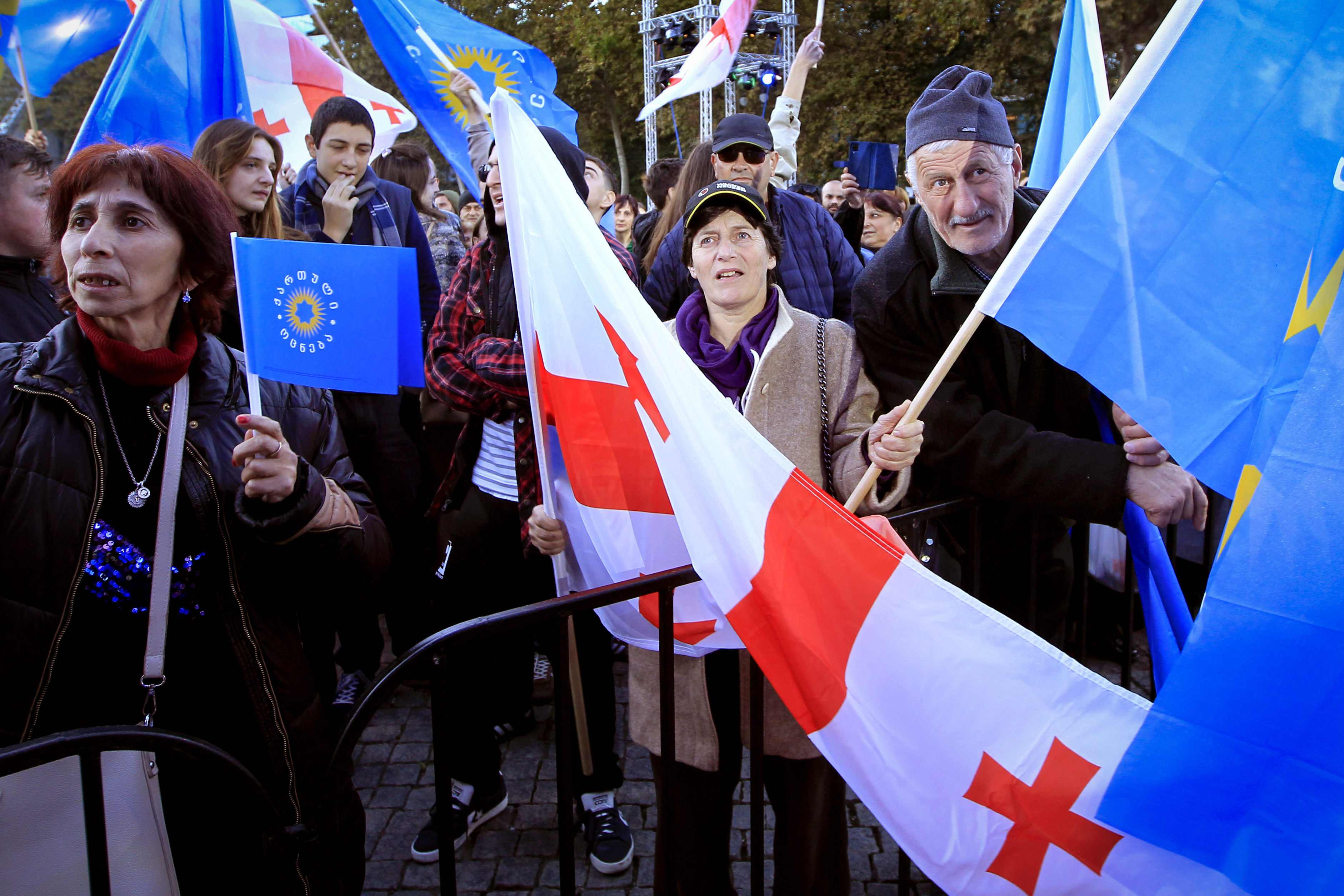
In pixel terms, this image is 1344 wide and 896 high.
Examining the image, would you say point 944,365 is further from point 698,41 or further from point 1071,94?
point 698,41

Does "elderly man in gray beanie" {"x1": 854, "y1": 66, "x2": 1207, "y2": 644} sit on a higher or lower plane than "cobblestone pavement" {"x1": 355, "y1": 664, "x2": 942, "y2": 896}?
higher

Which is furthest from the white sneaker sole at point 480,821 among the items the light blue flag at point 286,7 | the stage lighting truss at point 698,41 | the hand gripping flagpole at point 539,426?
the stage lighting truss at point 698,41

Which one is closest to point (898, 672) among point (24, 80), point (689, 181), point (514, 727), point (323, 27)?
point (514, 727)

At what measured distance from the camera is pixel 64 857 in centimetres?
151

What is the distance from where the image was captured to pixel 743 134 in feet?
12.7

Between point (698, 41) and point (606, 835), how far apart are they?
1959cm

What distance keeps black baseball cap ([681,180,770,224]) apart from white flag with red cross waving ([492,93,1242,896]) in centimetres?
71

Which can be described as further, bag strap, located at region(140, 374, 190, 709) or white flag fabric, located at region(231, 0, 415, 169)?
white flag fabric, located at region(231, 0, 415, 169)

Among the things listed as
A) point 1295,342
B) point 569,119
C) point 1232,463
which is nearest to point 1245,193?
point 1295,342

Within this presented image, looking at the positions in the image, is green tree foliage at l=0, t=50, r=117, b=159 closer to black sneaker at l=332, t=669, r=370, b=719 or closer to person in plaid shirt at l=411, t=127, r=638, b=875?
black sneaker at l=332, t=669, r=370, b=719

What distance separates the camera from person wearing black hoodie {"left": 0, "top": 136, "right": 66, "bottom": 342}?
114 inches

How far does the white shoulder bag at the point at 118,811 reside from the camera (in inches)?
58.1

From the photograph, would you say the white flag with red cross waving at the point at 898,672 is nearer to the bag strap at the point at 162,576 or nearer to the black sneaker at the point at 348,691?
the bag strap at the point at 162,576

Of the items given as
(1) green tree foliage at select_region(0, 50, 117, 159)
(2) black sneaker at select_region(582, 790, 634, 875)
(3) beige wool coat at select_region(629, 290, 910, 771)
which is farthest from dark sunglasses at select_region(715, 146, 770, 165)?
(1) green tree foliage at select_region(0, 50, 117, 159)
